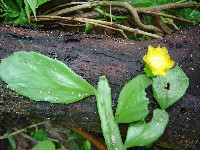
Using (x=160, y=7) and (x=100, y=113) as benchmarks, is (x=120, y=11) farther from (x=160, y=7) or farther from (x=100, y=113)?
(x=100, y=113)

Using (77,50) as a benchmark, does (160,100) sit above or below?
below

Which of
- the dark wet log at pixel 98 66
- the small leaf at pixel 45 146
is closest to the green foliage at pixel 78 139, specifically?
the small leaf at pixel 45 146

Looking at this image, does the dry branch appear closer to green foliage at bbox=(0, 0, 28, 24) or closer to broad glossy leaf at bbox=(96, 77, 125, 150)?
green foliage at bbox=(0, 0, 28, 24)

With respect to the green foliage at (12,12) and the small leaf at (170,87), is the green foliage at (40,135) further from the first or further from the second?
the small leaf at (170,87)

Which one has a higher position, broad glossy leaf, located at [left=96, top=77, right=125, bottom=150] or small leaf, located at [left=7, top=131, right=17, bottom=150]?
broad glossy leaf, located at [left=96, top=77, right=125, bottom=150]

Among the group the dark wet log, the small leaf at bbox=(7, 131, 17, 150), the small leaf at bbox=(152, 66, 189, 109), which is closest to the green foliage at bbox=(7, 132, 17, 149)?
the small leaf at bbox=(7, 131, 17, 150)

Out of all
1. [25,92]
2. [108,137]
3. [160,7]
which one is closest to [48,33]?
[25,92]
